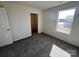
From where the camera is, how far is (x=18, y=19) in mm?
3049

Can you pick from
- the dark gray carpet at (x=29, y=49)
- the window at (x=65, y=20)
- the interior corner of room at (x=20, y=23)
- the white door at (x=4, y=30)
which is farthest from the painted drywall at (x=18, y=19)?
the window at (x=65, y=20)

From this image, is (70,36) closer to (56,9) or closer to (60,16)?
(60,16)

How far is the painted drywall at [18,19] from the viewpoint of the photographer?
2676 millimetres

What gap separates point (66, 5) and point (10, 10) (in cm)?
312

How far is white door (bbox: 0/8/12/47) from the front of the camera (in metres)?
2.37

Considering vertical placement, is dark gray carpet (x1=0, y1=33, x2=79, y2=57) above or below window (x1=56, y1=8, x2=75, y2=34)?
below

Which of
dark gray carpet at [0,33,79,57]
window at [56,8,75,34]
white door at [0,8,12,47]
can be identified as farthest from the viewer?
window at [56,8,75,34]

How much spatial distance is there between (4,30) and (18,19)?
100 centimetres

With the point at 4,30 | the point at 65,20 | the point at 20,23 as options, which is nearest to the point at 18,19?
the point at 20,23

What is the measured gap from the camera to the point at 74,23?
2.50 meters

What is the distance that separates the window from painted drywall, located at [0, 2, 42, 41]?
6.88 feet

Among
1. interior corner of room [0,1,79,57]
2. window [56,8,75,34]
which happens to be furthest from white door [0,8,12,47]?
window [56,8,75,34]

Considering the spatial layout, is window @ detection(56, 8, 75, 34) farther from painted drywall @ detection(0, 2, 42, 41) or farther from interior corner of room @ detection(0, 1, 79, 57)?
painted drywall @ detection(0, 2, 42, 41)

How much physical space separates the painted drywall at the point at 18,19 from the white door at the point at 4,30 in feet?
0.77
